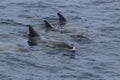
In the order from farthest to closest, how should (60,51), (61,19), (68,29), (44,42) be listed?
1. (61,19)
2. (68,29)
3. (44,42)
4. (60,51)

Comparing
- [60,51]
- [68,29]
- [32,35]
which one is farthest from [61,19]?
[60,51]

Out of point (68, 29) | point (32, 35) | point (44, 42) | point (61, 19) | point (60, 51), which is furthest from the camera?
point (61, 19)

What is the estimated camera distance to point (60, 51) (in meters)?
22.3

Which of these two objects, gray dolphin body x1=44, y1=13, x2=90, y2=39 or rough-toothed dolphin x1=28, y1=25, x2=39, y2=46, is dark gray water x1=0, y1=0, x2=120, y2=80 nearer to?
rough-toothed dolphin x1=28, y1=25, x2=39, y2=46

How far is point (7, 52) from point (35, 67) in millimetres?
2011

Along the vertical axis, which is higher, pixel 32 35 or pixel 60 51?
pixel 32 35

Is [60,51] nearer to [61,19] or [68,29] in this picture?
[68,29]

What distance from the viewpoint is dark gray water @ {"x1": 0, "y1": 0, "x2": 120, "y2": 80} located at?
65.2 feet

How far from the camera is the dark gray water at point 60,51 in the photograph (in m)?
19.9

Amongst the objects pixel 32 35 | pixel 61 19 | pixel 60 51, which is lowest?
pixel 60 51

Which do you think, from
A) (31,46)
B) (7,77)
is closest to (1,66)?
(7,77)

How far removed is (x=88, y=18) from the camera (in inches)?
1099

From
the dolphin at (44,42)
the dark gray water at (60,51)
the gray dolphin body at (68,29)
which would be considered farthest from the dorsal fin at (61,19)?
the dolphin at (44,42)

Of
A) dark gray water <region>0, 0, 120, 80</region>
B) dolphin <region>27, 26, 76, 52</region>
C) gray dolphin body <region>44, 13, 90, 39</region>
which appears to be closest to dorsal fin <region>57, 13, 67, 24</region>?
gray dolphin body <region>44, 13, 90, 39</region>
